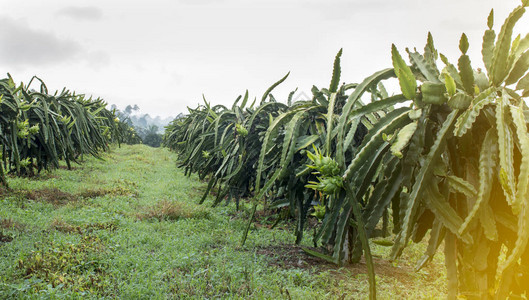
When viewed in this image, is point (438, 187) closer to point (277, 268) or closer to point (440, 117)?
point (440, 117)

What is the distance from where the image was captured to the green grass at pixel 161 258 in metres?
2.05

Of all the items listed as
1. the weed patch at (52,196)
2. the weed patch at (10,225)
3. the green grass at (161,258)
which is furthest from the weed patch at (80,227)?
the weed patch at (52,196)

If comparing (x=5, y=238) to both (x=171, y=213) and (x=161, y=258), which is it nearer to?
(x=161, y=258)

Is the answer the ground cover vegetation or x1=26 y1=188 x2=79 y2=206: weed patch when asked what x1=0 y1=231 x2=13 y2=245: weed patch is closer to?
x1=26 y1=188 x2=79 y2=206: weed patch

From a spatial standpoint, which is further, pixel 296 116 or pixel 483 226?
pixel 296 116

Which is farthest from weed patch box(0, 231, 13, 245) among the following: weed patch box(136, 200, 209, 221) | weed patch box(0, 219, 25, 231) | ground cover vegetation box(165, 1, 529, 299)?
ground cover vegetation box(165, 1, 529, 299)

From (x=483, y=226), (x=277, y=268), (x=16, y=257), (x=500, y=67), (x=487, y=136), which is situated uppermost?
(x=500, y=67)

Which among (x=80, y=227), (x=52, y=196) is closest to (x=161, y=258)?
(x=80, y=227)

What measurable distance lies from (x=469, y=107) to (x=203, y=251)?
2.14 metres

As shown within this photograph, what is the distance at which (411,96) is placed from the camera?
125 centimetres

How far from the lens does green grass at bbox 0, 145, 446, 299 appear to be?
205 centimetres

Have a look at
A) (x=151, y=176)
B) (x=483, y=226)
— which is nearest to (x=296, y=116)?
(x=483, y=226)

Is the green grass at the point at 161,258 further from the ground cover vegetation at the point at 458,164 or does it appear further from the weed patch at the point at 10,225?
the ground cover vegetation at the point at 458,164

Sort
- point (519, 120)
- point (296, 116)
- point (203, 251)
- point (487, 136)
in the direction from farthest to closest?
1. point (203, 251)
2. point (296, 116)
3. point (487, 136)
4. point (519, 120)
